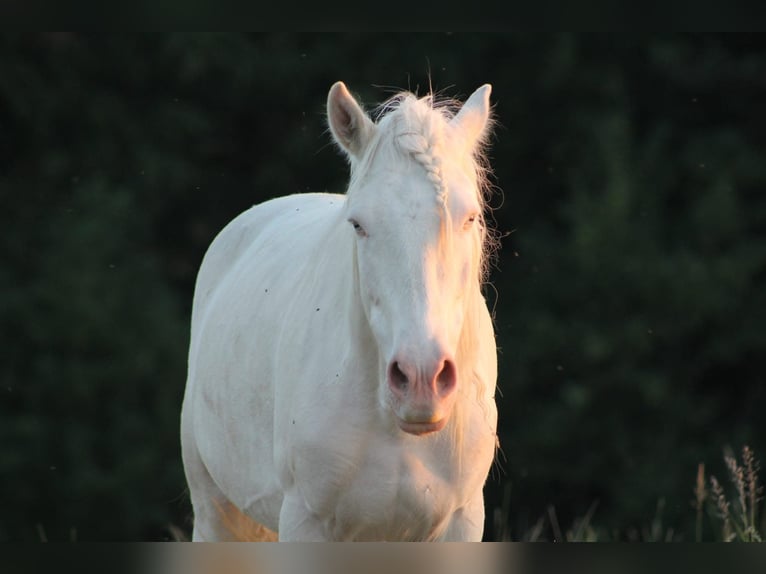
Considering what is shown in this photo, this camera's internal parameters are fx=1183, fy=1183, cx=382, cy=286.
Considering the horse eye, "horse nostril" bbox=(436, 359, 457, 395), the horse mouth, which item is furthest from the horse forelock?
the horse mouth

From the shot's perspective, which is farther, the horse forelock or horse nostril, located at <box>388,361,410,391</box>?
the horse forelock

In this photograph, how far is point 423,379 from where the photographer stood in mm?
2650

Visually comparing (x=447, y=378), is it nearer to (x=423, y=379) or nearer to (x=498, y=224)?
(x=423, y=379)

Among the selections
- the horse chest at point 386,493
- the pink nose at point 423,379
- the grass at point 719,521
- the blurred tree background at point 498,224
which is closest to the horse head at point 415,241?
the pink nose at point 423,379

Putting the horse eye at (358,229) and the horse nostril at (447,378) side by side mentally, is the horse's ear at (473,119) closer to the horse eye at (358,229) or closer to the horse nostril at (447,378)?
the horse eye at (358,229)

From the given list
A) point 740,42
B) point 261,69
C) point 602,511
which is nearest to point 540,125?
point 740,42

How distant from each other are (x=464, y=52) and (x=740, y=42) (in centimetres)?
280

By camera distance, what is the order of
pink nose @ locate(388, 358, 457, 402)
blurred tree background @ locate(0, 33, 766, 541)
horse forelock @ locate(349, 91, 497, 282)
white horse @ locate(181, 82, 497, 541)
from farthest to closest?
1. blurred tree background @ locate(0, 33, 766, 541)
2. horse forelock @ locate(349, 91, 497, 282)
3. white horse @ locate(181, 82, 497, 541)
4. pink nose @ locate(388, 358, 457, 402)

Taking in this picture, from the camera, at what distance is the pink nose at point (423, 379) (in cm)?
265

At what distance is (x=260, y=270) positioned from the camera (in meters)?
4.12

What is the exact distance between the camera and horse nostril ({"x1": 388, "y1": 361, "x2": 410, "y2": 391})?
8.82ft

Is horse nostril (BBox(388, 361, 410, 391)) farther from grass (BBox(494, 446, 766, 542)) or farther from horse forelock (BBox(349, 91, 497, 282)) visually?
grass (BBox(494, 446, 766, 542))

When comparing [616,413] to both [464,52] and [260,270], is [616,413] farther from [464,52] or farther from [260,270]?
[260,270]

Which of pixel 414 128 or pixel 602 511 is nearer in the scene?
pixel 414 128
